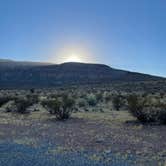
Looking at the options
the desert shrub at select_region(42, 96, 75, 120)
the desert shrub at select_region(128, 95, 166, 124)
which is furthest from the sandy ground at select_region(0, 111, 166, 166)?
the desert shrub at select_region(42, 96, 75, 120)

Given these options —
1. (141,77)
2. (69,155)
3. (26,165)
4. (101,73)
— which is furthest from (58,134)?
(101,73)

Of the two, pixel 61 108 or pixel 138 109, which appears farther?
pixel 61 108

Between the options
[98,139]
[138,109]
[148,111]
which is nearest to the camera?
[98,139]

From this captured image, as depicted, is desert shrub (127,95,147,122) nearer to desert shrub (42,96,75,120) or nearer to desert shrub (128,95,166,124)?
desert shrub (128,95,166,124)

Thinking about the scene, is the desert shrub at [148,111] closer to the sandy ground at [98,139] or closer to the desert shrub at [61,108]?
the sandy ground at [98,139]

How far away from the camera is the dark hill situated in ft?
370

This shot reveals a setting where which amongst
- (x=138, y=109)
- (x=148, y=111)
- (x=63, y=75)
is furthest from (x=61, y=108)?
(x=63, y=75)

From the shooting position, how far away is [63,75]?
122562 mm

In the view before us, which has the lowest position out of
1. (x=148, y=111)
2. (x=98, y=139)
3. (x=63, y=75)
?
(x=98, y=139)

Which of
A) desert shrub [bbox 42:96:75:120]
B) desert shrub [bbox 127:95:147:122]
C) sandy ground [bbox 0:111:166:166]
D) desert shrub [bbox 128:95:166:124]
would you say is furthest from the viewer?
desert shrub [bbox 42:96:75:120]

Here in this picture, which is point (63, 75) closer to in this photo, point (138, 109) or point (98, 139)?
point (138, 109)

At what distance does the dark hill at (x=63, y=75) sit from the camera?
370 ft

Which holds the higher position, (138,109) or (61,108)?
(138,109)

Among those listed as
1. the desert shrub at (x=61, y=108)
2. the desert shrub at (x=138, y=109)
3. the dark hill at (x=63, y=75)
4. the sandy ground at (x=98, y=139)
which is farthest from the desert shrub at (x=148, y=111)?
the dark hill at (x=63, y=75)
